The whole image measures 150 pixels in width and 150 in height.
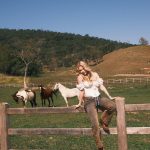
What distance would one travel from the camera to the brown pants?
10.2 meters

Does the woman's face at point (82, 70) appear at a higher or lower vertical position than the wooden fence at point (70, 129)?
higher

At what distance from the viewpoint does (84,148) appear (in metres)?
14.0

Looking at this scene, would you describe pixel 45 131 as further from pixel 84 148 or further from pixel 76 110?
pixel 84 148

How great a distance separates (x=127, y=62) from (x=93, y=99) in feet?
526

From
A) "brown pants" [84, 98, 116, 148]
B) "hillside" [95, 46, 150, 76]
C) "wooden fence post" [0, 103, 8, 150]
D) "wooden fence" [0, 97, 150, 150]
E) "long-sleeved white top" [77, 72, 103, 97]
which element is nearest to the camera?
"wooden fence" [0, 97, 150, 150]

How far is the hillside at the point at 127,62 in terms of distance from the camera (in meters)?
155

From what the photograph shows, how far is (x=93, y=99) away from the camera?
409 inches

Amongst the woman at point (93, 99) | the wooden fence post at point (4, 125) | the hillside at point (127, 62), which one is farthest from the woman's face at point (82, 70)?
the hillside at point (127, 62)

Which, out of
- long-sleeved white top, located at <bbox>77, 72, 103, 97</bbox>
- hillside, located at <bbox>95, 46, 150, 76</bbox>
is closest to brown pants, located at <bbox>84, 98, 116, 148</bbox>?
long-sleeved white top, located at <bbox>77, 72, 103, 97</bbox>

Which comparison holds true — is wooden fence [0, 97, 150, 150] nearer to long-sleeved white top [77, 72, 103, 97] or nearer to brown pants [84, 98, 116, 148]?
brown pants [84, 98, 116, 148]

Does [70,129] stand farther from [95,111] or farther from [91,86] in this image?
[91,86]

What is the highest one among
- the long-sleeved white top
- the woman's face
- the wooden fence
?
the woman's face

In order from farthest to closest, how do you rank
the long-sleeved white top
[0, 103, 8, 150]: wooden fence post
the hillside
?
the hillside → [0, 103, 8, 150]: wooden fence post → the long-sleeved white top

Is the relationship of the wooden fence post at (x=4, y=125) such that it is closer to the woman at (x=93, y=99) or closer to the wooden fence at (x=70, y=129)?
the wooden fence at (x=70, y=129)
